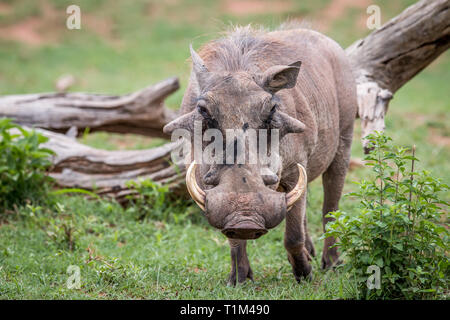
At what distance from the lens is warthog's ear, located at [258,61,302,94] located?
3.85 metres

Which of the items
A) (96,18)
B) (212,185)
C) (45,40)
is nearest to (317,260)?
(212,185)

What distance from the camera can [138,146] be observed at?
848cm

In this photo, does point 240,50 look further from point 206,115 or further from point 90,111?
point 90,111

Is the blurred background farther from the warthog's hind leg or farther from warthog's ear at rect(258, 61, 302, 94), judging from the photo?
warthog's ear at rect(258, 61, 302, 94)

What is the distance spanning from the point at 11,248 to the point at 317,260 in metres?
2.73

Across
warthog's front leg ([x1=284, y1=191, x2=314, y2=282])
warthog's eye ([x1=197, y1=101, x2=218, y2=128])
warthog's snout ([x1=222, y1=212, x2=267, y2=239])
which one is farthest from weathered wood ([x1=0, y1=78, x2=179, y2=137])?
warthog's snout ([x1=222, y1=212, x2=267, y2=239])

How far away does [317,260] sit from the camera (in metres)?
5.36

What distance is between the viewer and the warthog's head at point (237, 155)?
10.8ft

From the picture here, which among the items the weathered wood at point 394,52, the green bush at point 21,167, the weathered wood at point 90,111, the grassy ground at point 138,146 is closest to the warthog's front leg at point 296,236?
the grassy ground at point 138,146

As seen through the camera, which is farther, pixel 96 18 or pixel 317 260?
pixel 96 18

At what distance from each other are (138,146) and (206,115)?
4.94 meters

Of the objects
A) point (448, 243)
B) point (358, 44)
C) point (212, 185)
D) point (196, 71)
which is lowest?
point (448, 243)

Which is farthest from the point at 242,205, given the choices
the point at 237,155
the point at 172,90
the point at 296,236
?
the point at 172,90
